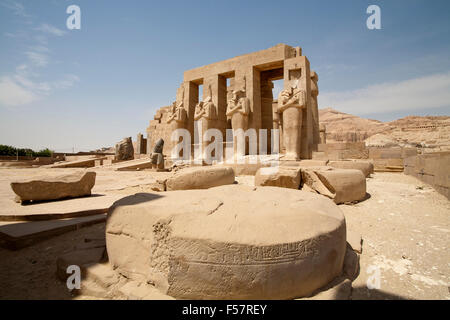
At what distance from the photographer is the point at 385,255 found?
2.00 m

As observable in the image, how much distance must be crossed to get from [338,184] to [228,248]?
8.64 feet

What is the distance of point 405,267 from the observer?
5.90 ft

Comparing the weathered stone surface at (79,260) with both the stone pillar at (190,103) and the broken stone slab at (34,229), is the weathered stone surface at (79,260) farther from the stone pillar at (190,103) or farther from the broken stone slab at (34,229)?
the stone pillar at (190,103)

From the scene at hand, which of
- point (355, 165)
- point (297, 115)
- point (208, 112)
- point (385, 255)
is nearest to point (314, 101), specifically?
point (297, 115)

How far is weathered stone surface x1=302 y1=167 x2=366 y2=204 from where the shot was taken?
10.7 feet

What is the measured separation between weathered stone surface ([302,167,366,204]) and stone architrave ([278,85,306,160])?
127 inches

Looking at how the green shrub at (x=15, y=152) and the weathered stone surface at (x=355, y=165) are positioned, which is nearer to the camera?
the weathered stone surface at (x=355, y=165)

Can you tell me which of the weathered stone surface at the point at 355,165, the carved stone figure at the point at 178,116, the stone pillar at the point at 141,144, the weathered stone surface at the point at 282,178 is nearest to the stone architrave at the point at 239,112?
the carved stone figure at the point at 178,116

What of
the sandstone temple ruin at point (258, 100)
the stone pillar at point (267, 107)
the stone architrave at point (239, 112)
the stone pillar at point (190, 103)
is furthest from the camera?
the stone pillar at point (190, 103)

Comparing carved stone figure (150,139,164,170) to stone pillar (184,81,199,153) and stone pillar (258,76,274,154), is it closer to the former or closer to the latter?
stone pillar (184,81,199,153)

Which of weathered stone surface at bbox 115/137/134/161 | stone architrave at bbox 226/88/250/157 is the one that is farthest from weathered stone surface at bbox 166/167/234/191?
weathered stone surface at bbox 115/137/134/161

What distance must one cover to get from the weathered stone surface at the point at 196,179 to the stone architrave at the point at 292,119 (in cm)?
356

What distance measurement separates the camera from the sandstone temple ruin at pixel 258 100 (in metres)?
6.96
